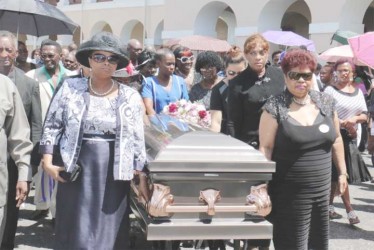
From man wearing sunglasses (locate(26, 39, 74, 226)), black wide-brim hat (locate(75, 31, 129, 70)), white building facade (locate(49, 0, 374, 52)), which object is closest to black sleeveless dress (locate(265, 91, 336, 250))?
black wide-brim hat (locate(75, 31, 129, 70))

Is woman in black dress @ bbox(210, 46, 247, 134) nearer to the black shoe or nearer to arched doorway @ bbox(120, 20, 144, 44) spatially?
the black shoe

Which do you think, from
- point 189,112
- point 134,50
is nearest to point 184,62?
point 134,50

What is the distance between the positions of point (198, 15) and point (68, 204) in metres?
16.7

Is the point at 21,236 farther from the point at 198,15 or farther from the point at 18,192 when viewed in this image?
the point at 198,15

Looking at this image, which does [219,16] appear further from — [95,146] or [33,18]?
[95,146]

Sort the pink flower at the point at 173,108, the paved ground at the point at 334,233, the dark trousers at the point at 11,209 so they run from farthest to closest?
the paved ground at the point at 334,233 → the pink flower at the point at 173,108 → the dark trousers at the point at 11,209

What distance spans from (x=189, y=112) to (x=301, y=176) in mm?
1496

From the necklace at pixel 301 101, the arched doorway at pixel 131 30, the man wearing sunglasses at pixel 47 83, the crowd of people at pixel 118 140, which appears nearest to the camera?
the crowd of people at pixel 118 140

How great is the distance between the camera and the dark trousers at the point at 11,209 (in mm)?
4250

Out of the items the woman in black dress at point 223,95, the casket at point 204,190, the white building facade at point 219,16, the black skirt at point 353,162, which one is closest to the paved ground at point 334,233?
the black skirt at point 353,162

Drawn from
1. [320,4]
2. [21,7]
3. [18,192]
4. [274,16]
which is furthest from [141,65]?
[274,16]

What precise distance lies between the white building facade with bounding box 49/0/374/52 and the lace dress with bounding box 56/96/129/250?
12278mm

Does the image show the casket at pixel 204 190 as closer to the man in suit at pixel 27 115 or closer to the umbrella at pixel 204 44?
the man in suit at pixel 27 115

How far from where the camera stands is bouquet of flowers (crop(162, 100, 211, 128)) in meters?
4.96
